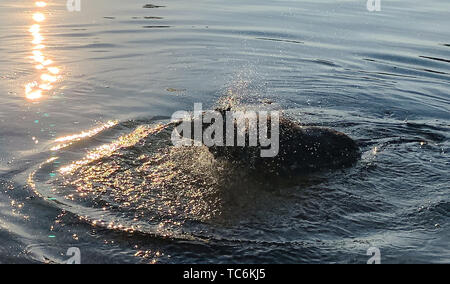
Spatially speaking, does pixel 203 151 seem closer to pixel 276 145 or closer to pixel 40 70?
pixel 276 145

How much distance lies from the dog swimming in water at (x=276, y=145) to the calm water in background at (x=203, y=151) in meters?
0.21

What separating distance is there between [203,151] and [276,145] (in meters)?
0.97

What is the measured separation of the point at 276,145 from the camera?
6.52 metres

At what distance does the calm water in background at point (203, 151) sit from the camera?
489 centimetres

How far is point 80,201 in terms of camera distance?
5.55 metres

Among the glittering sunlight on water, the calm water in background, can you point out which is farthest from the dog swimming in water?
the glittering sunlight on water

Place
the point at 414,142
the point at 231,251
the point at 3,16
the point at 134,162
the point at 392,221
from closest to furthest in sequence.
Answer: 1. the point at 231,251
2. the point at 392,221
3. the point at 134,162
4. the point at 414,142
5. the point at 3,16

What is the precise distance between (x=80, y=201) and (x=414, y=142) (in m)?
4.57

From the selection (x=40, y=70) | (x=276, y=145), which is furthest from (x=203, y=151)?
(x=40, y=70)

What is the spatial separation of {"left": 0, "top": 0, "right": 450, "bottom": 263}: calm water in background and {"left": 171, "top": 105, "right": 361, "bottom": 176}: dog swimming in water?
213 millimetres

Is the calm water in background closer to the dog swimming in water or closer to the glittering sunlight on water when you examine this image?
the glittering sunlight on water
